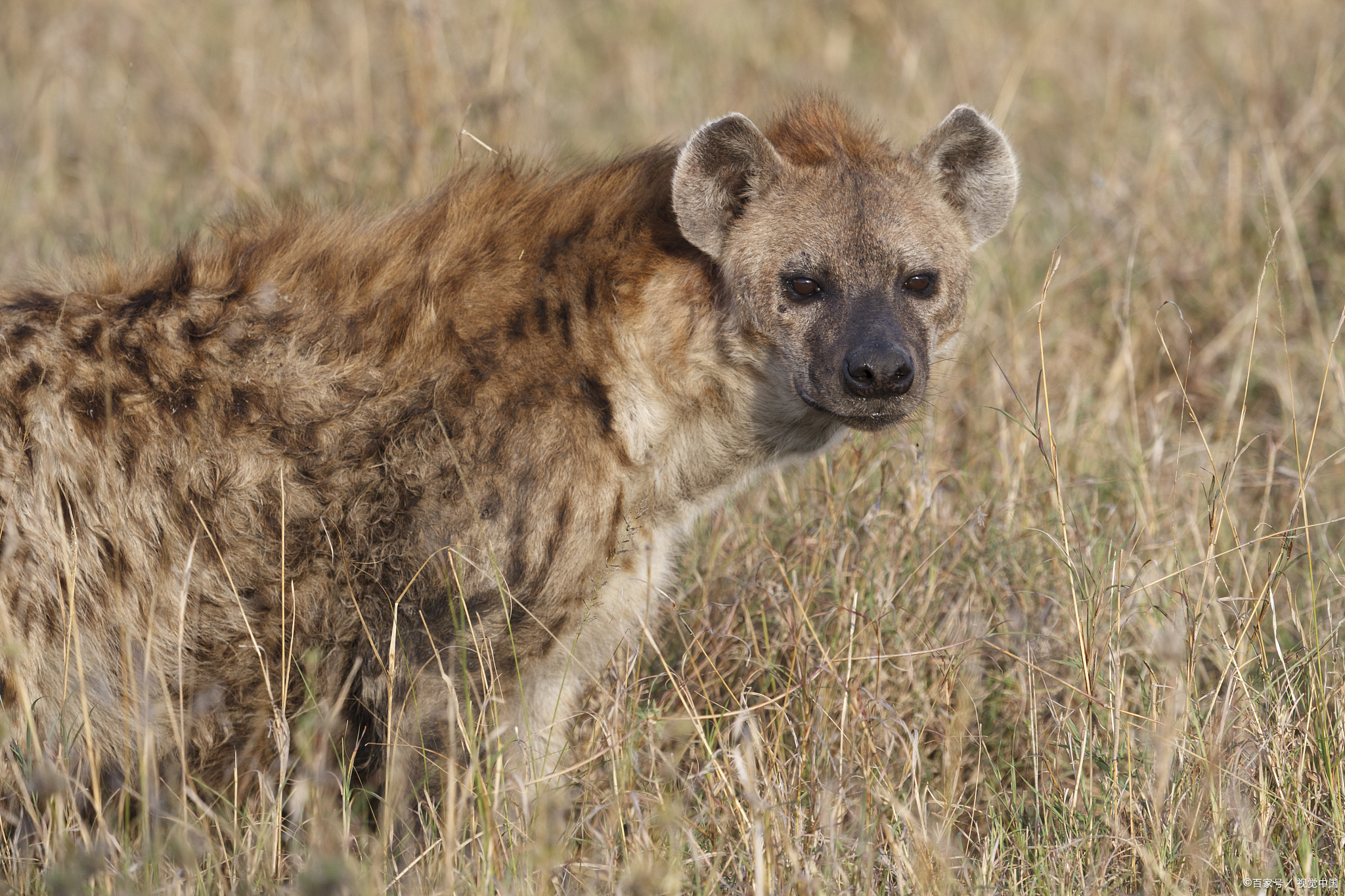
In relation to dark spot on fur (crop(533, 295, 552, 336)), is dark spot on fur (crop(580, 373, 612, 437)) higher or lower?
lower

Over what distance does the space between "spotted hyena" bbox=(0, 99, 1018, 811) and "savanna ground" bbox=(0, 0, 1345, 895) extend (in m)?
0.20

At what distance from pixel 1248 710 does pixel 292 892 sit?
5.84 feet

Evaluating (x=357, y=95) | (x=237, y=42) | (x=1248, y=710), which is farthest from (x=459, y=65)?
(x=1248, y=710)

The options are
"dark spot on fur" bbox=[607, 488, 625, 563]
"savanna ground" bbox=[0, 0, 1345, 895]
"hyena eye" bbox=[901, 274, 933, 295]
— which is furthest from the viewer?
"hyena eye" bbox=[901, 274, 933, 295]

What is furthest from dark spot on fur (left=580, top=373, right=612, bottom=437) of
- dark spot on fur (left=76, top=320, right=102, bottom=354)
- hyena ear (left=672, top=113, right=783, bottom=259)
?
dark spot on fur (left=76, top=320, right=102, bottom=354)

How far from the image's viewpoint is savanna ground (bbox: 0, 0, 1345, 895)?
2275 mm

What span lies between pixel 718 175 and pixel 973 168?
0.62 m

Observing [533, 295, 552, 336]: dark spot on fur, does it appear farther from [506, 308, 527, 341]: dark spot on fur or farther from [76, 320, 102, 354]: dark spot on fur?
[76, 320, 102, 354]: dark spot on fur

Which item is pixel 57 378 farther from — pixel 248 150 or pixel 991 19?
pixel 991 19

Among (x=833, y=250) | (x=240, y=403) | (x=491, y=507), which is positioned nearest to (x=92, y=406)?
(x=240, y=403)

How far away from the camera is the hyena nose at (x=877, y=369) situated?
2.48 m

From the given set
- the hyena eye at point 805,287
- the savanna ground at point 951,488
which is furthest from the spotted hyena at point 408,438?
the savanna ground at point 951,488

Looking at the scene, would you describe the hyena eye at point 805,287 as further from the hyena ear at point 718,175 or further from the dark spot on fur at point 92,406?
the dark spot on fur at point 92,406

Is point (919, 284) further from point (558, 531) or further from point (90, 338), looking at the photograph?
point (90, 338)
